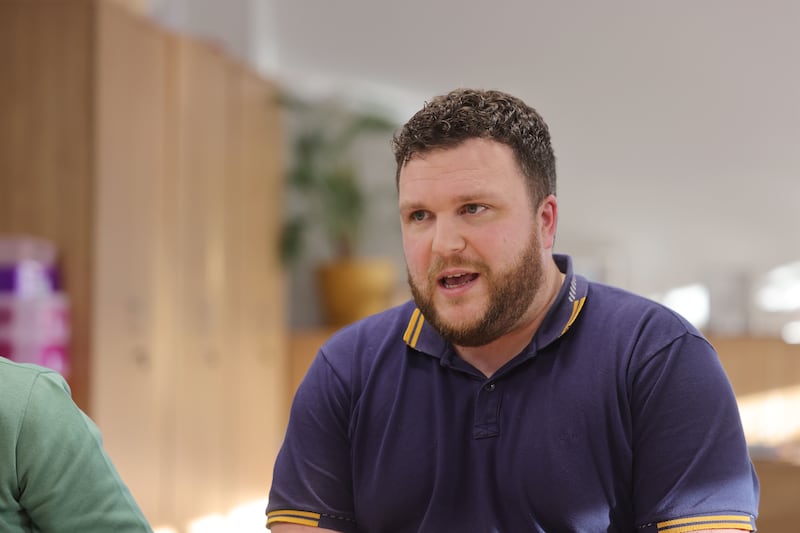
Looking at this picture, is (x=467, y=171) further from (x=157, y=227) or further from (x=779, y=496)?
(x=157, y=227)

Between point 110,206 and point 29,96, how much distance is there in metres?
0.55

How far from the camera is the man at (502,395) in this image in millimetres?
1521

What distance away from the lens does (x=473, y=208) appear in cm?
160

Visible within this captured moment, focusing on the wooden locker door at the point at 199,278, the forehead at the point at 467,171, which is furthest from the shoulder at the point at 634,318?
the wooden locker door at the point at 199,278

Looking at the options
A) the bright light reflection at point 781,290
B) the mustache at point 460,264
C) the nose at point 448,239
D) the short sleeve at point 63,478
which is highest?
the nose at point 448,239

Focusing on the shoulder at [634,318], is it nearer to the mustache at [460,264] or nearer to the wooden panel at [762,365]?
the mustache at [460,264]

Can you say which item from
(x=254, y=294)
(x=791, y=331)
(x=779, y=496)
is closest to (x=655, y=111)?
(x=791, y=331)

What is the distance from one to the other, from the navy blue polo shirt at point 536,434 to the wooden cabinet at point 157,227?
9.22 ft

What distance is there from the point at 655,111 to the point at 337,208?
1875 mm

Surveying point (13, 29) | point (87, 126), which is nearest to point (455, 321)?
point (87, 126)

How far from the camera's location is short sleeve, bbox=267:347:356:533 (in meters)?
1.67

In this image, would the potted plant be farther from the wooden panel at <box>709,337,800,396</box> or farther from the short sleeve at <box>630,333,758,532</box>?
the short sleeve at <box>630,333,758,532</box>

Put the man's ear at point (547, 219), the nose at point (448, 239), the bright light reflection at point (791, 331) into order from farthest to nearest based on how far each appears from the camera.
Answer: the bright light reflection at point (791, 331) → the man's ear at point (547, 219) → the nose at point (448, 239)

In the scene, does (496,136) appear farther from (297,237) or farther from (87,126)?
(297,237)
